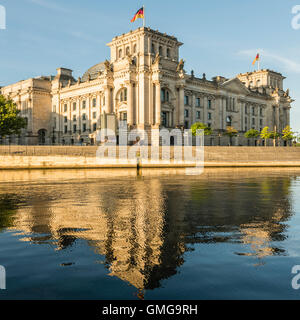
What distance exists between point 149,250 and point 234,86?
89.9 meters

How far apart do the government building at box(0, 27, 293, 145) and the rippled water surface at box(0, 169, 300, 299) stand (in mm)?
47837

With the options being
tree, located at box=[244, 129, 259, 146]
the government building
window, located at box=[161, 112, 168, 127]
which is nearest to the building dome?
the government building

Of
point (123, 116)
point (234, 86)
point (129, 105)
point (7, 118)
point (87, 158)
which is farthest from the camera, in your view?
point (234, 86)

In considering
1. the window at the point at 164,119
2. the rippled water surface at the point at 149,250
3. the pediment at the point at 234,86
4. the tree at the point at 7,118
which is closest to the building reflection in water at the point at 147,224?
the rippled water surface at the point at 149,250

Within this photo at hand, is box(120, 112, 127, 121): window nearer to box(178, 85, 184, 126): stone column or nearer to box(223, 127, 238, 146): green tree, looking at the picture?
box(178, 85, 184, 126): stone column

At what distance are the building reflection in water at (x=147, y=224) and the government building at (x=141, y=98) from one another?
4491 cm

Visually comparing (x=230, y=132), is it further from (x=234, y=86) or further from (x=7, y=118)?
(x=7, y=118)

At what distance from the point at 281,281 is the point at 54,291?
155 inches

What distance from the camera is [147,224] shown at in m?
10.5

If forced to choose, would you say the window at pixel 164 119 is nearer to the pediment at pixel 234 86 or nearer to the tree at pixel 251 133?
the pediment at pixel 234 86

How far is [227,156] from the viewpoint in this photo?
→ 52031mm

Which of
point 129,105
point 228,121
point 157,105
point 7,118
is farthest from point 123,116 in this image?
point 228,121

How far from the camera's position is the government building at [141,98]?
2756 inches
